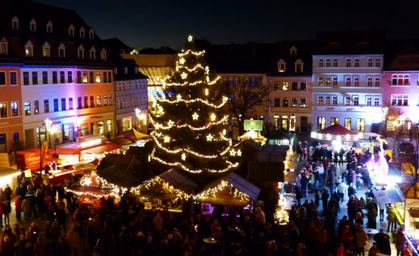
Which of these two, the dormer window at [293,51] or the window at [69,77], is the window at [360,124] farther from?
the window at [69,77]

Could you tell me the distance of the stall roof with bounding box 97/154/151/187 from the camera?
19672 mm

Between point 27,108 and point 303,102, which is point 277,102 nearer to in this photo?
point 303,102

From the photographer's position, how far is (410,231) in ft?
51.9

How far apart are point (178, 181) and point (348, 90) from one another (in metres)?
34.9

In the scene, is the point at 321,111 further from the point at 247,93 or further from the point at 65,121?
the point at 65,121

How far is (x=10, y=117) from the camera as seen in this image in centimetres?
3353

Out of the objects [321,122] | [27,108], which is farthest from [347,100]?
[27,108]

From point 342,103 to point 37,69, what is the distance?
96.3ft

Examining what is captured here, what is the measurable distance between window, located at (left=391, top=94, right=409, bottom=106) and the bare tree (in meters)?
12.3

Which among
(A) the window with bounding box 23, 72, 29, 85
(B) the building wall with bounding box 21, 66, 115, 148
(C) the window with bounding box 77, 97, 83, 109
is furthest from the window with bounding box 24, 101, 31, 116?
(C) the window with bounding box 77, 97, 83, 109

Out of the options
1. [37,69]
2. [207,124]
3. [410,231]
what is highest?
[37,69]

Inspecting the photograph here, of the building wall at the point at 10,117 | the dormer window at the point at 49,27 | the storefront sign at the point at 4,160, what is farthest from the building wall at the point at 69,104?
the storefront sign at the point at 4,160

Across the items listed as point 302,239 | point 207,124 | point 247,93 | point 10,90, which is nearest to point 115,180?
point 207,124

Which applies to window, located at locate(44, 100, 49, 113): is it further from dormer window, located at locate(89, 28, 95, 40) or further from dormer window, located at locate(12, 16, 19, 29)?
dormer window, located at locate(89, 28, 95, 40)
